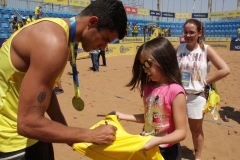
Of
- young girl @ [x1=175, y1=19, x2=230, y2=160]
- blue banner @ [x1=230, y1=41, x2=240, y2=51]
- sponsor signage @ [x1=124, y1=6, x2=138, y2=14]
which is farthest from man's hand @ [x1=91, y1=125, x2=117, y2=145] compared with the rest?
sponsor signage @ [x1=124, y1=6, x2=138, y2=14]

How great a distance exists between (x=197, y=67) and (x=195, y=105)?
492mm

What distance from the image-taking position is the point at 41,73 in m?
1.22

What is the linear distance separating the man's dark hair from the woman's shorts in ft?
5.84

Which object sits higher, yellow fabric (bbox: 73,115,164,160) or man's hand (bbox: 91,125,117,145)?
man's hand (bbox: 91,125,117,145)

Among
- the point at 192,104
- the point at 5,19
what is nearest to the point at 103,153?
the point at 192,104

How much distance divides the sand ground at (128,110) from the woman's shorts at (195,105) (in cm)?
91

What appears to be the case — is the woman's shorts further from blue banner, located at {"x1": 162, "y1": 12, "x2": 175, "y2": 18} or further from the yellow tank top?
blue banner, located at {"x1": 162, "y1": 12, "x2": 175, "y2": 18}

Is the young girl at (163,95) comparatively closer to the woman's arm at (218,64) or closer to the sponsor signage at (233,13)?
the woman's arm at (218,64)

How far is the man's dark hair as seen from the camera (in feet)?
5.15

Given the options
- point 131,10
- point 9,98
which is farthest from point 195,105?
point 131,10

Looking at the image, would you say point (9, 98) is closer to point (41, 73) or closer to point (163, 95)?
point (41, 73)

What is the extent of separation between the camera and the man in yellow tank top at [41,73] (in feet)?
4.05

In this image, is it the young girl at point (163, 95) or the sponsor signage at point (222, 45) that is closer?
the young girl at point (163, 95)

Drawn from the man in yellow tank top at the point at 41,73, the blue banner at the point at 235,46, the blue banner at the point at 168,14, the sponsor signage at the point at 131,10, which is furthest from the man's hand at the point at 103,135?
the blue banner at the point at 168,14
